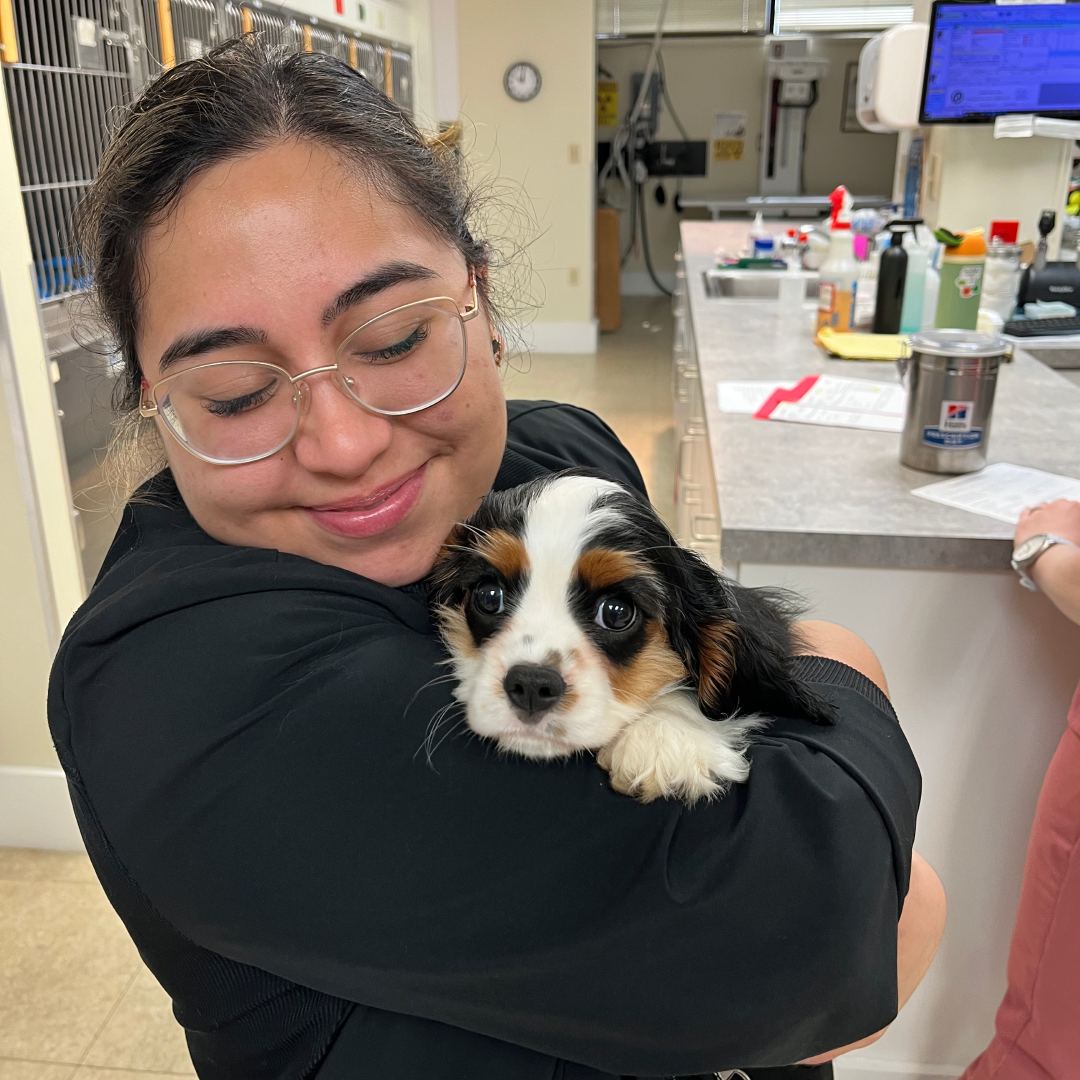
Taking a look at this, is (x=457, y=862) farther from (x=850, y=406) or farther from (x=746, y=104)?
(x=746, y=104)

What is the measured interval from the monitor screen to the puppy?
10.2 ft

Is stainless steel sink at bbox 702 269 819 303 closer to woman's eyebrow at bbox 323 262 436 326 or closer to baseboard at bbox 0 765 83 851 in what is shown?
baseboard at bbox 0 765 83 851

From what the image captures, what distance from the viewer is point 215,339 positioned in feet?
2.73

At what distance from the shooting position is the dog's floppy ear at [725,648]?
3.03 feet

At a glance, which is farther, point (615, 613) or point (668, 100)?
point (668, 100)

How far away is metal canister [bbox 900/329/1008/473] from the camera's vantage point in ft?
5.60

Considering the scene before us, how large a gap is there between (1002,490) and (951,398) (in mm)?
180

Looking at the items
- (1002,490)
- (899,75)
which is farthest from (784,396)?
(899,75)

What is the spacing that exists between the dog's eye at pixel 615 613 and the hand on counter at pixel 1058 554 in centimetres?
75

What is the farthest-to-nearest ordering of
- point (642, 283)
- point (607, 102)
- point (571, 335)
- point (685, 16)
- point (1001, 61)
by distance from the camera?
point (642, 283) < point (607, 102) < point (685, 16) < point (571, 335) < point (1001, 61)

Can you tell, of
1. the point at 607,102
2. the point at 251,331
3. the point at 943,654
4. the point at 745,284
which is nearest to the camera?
the point at 251,331

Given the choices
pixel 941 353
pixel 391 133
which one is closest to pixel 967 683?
pixel 941 353

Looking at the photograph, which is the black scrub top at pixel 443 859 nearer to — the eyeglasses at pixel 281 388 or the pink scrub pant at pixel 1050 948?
the eyeglasses at pixel 281 388

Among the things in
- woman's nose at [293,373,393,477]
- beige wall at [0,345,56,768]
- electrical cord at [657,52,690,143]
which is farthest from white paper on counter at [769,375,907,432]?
electrical cord at [657,52,690,143]
